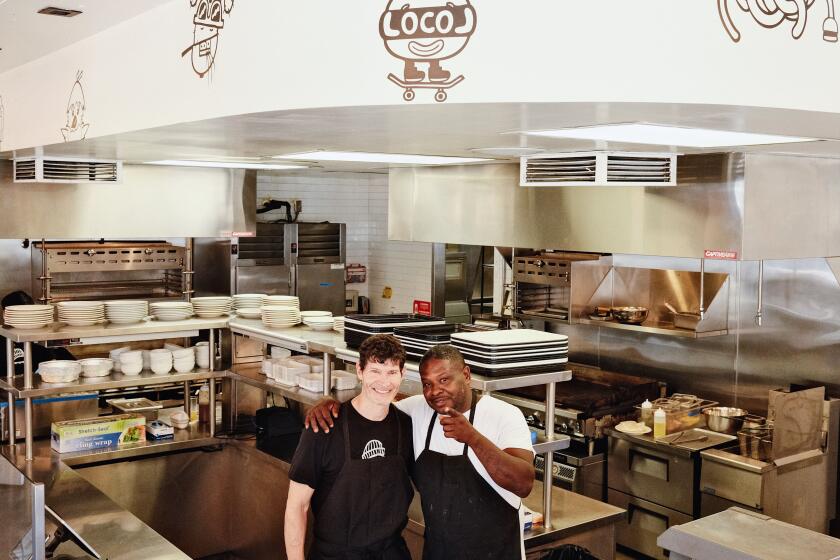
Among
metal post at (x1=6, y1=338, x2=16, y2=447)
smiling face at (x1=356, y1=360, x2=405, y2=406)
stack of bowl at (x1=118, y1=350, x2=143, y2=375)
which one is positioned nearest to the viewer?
smiling face at (x1=356, y1=360, x2=405, y2=406)

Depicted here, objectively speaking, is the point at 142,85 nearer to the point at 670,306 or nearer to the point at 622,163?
the point at 622,163

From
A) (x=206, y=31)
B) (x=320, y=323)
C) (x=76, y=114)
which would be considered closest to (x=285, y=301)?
(x=320, y=323)

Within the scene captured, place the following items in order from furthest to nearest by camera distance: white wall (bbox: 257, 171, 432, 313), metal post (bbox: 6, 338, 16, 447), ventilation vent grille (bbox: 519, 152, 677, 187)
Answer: white wall (bbox: 257, 171, 432, 313) → metal post (bbox: 6, 338, 16, 447) → ventilation vent grille (bbox: 519, 152, 677, 187)

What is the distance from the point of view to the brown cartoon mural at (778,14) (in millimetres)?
2000

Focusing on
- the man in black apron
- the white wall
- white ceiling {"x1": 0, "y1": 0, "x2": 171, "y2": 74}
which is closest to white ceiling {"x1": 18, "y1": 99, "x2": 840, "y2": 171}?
white ceiling {"x1": 0, "y1": 0, "x2": 171, "y2": 74}

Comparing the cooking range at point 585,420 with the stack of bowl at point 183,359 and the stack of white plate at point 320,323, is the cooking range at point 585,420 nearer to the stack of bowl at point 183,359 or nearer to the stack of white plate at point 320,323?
the stack of white plate at point 320,323

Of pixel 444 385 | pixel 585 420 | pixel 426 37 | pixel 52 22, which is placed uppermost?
pixel 52 22

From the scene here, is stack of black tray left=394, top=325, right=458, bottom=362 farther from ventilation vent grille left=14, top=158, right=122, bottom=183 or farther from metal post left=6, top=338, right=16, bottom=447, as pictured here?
metal post left=6, top=338, right=16, bottom=447

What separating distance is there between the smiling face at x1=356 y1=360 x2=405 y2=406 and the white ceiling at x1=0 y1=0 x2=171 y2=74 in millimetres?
1407

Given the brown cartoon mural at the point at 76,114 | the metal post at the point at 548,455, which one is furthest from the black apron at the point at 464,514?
the brown cartoon mural at the point at 76,114

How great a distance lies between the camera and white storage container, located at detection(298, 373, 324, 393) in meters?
4.90

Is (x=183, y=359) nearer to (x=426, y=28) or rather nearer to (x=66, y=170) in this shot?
(x=66, y=170)

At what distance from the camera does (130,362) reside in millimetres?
5270

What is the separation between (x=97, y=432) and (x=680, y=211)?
352 cm
